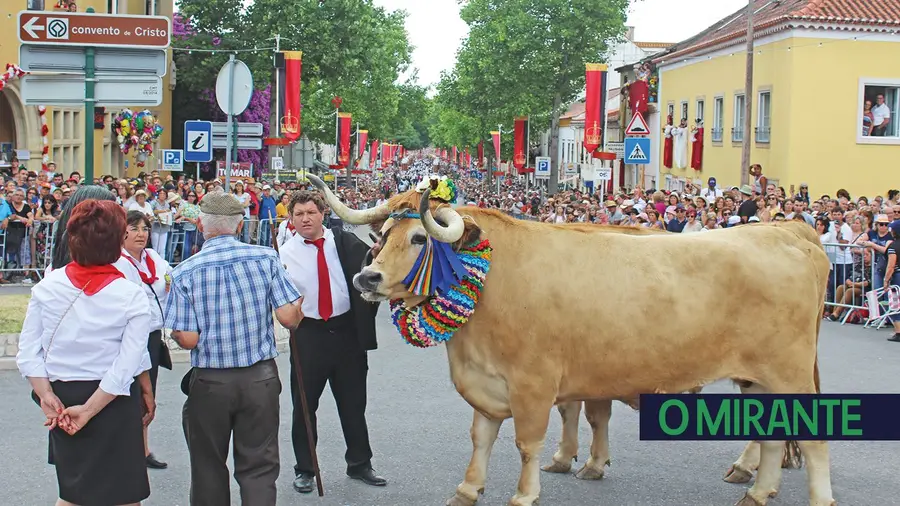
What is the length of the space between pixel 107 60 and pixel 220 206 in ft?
19.6

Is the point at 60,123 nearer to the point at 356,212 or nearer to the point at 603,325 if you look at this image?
the point at 356,212

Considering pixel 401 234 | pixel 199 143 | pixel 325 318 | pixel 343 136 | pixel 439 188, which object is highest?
pixel 343 136

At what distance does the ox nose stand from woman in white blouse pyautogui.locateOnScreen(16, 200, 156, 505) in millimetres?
1573

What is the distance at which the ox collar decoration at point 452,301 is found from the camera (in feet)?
21.6

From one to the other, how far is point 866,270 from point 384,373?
8.49m

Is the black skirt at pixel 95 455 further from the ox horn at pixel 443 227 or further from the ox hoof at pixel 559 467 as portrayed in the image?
the ox hoof at pixel 559 467

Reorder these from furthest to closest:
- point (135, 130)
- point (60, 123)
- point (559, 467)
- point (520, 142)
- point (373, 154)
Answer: point (373, 154) → point (520, 142) → point (135, 130) → point (60, 123) → point (559, 467)

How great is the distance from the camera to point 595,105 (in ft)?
105

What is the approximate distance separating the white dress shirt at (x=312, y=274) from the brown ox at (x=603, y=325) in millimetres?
404

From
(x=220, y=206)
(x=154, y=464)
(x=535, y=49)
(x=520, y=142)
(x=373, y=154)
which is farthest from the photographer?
(x=373, y=154)

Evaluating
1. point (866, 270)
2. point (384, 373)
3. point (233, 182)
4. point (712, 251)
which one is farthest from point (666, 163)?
point (712, 251)

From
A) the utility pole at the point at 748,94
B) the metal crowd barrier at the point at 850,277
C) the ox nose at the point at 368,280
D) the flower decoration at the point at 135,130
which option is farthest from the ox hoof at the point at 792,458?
the flower decoration at the point at 135,130

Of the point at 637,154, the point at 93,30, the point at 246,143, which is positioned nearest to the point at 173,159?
the point at 246,143

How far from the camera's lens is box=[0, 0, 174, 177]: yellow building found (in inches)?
1090
